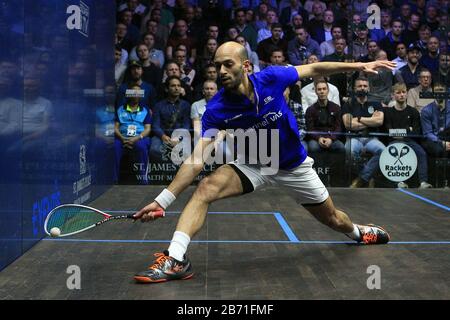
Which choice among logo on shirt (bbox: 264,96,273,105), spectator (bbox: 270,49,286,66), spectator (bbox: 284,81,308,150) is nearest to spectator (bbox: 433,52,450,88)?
spectator (bbox: 284,81,308,150)

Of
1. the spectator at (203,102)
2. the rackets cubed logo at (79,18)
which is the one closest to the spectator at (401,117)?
the spectator at (203,102)

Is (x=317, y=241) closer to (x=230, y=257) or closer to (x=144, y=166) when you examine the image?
(x=230, y=257)

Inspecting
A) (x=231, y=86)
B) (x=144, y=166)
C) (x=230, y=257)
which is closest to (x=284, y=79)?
(x=231, y=86)

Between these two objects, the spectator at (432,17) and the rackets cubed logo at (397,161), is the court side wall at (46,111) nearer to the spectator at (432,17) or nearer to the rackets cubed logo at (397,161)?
the rackets cubed logo at (397,161)

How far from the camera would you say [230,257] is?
140 inches

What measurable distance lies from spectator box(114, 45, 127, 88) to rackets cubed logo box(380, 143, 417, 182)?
3.28 metres

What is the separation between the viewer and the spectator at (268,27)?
7625 mm

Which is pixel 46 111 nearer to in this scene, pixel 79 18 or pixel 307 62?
pixel 79 18

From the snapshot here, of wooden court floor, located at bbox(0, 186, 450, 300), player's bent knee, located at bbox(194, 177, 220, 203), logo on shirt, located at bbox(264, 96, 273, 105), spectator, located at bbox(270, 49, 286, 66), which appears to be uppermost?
spectator, located at bbox(270, 49, 286, 66)

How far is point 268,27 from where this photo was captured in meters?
7.64

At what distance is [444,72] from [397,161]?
1.22 meters

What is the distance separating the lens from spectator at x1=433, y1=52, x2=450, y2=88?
7.62 meters

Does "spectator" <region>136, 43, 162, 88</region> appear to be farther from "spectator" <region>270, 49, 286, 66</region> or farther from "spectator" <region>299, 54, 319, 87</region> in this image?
"spectator" <region>299, 54, 319, 87</region>

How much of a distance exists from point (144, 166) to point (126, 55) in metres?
1.35
